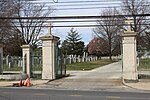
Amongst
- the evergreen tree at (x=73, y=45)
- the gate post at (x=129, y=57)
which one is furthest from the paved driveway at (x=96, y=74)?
the evergreen tree at (x=73, y=45)

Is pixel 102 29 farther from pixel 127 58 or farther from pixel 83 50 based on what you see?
pixel 127 58

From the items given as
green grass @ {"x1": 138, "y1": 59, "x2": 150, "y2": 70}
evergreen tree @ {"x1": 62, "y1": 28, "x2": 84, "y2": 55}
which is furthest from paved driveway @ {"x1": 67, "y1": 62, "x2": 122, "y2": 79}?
evergreen tree @ {"x1": 62, "y1": 28, "x2": 84, "y2": 55}

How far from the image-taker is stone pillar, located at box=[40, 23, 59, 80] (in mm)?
26500

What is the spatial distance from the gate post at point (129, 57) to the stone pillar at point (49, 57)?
545 centimetres

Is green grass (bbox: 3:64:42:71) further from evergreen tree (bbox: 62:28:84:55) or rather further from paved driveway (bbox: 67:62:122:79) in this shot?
evergreen tree (bbox: 62:28:84:55)

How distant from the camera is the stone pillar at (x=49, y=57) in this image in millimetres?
26500

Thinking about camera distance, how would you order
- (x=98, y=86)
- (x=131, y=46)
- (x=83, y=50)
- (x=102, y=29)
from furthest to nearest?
1. (x=83, y=50)
2. (x=102, y=29)
3. (x=131, y=46)
4. (x=98, y=86)

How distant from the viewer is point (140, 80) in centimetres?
2428

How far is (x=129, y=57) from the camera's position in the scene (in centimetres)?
2439

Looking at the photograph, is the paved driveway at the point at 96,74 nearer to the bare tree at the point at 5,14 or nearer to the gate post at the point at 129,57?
the gate post at the point at 129,57

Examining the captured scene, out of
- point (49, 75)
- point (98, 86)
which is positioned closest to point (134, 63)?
point (98, 86)

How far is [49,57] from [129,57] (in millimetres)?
6062

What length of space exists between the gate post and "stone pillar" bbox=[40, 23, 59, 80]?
5445mm

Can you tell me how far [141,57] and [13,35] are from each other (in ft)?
144
